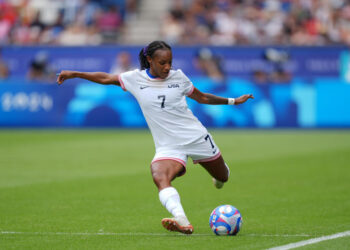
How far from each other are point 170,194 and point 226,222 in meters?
0.67

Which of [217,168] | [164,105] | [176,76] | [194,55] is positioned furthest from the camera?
[194,55]

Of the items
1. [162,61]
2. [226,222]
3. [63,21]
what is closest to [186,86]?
[162,61]

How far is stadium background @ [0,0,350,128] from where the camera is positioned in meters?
23.6

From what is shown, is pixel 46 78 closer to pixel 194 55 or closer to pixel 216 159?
pixel 194 55

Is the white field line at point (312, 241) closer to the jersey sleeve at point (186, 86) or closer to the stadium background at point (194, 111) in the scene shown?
the stadium background at point (194, 111)

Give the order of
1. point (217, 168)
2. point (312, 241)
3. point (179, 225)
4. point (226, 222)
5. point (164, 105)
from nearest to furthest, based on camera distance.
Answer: point (312, 241)
point (179, 225)
point (226, 222)
point (164, 105)
point (217, 168)

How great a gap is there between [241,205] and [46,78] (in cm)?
1819

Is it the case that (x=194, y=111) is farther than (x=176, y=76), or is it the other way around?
(x=194, y=111)

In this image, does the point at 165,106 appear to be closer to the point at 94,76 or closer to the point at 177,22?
the point at 94,76

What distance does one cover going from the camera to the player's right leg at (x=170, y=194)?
7449mm

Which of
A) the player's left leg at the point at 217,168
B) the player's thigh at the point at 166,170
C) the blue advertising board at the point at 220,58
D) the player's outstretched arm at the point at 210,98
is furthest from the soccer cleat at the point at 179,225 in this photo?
the blue advertising board at the point at 220,58

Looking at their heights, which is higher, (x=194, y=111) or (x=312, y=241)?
(x=312, y=241)

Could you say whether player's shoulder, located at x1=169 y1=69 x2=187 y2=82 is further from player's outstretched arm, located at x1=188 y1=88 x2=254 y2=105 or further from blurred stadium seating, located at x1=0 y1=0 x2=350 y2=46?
blurred stadium seating, located at x1=0 y1=0 x2=350 y2=46

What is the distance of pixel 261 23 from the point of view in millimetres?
28969
